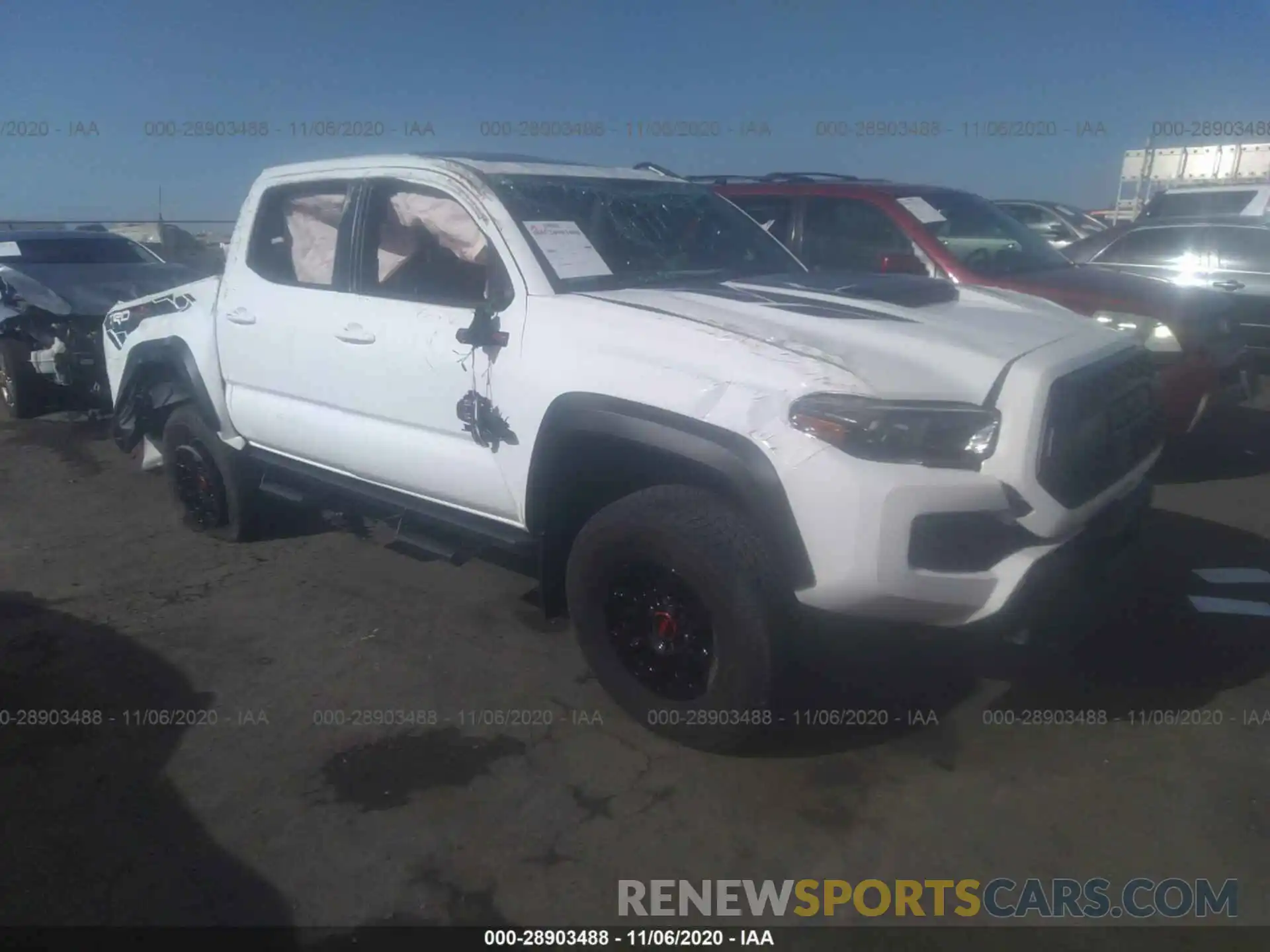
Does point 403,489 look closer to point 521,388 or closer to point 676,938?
point 521,388

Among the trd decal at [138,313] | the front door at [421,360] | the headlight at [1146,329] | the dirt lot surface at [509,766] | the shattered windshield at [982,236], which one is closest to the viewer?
the dirt lot surface at [509,766]

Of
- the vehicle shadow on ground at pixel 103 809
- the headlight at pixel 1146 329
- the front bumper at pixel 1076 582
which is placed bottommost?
the vehicle shadow on ground at pixel 103 809

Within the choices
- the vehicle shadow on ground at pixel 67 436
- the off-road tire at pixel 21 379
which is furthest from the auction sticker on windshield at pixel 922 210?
the off-road tire at pixel 21 379

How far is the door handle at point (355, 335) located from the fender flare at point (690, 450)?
40.0 inches

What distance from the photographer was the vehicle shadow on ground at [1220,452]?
20.6ft

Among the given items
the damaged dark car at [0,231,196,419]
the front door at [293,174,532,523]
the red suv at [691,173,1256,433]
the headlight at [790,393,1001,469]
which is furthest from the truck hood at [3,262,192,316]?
the headlight at [790,393,1001,469]

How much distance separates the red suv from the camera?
5.59 m

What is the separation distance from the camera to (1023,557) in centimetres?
276

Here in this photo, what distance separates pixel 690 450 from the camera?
2889mm

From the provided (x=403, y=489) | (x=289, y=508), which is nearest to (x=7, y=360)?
(x=289, y=508)

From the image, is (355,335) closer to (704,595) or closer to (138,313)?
(704,595)

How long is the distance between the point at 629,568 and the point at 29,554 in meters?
3.84

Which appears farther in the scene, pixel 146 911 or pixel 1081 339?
pixel 1081 339

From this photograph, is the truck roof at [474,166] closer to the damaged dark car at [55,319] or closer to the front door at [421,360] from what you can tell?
the front door at [421,360]
